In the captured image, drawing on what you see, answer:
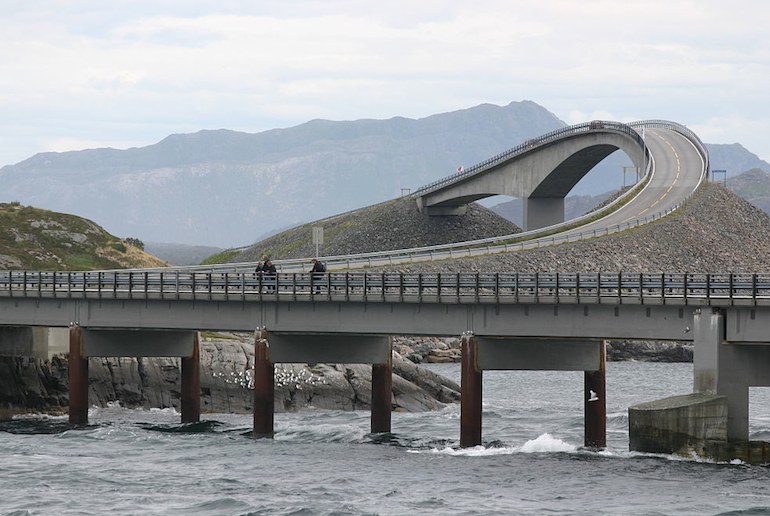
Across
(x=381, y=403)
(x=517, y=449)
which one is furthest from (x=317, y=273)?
(x=517, y=449)

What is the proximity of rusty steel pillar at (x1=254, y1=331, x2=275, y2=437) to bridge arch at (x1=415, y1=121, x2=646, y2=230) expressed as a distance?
102 meters

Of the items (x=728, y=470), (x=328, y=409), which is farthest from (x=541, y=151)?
(x=728, y=470)

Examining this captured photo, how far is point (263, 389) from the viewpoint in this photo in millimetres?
66688

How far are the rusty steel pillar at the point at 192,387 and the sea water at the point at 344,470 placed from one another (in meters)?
0.77

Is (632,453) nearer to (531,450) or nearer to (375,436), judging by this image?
(531,450)

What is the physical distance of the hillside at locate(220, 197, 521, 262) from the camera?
6791 inches

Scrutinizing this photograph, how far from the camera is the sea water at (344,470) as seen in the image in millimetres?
49031

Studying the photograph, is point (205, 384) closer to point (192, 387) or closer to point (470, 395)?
point (192, 387)

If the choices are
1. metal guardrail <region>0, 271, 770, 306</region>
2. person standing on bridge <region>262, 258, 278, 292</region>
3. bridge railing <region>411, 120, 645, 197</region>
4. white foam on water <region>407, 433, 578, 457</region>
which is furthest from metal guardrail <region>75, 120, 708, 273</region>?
white foam on water <region>407, 433, 578, 457</region>

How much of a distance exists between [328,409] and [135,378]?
34.2 ft

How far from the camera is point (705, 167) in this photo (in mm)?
169375

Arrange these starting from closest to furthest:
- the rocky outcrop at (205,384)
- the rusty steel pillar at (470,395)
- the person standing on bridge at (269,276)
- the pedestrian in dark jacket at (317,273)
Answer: the rusty steel pillar at (470,395), the pedestrian in dark jacket at (317,273), the person standing on bridge at (269,276), the rocky outcrop at (205,384)

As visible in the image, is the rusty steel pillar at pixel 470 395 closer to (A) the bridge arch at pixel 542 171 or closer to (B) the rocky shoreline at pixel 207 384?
(B) the rocky shoreline at pixel 207 384

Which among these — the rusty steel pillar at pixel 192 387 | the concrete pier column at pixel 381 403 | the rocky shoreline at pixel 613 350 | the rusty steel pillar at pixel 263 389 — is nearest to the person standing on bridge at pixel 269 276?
the rusty steel pillar at pixel 263 389
